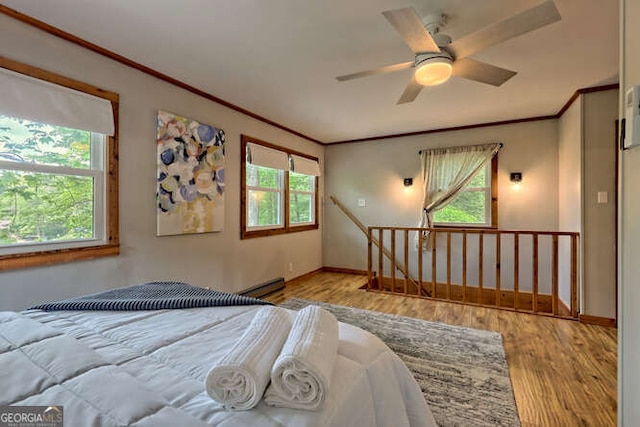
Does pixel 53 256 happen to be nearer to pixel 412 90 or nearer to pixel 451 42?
pixel 412 90

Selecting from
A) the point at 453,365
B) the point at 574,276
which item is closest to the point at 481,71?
the point at 453,365

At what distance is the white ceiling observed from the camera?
183 cm

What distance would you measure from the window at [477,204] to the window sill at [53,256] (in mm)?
4291

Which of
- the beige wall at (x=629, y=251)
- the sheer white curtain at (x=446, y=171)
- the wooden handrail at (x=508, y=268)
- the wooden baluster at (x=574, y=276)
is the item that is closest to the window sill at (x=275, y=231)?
the wooden handrail at (x=508, y=268)

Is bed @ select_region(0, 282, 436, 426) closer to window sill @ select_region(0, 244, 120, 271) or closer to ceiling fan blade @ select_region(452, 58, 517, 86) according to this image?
window sill @ select_region(0, 244, 120, 271)

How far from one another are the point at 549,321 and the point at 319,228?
353cm

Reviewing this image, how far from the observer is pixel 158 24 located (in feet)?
6.55

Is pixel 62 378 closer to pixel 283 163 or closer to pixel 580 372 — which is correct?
pixel 580 372

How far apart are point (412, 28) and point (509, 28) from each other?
495 mm

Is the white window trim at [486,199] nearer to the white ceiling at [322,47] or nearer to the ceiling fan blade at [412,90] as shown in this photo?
the white ceiling at [322,47]

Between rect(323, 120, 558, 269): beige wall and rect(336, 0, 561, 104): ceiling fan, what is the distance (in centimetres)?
254

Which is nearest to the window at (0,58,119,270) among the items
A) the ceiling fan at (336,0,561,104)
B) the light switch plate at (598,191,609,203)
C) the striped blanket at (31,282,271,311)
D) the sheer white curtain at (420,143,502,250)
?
the striped blanket at (31,282,271,311)

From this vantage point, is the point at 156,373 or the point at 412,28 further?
the point at 412,28

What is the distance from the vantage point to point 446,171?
4512 millimetres
